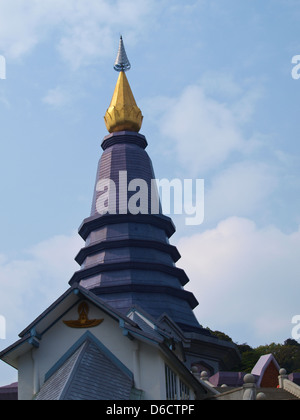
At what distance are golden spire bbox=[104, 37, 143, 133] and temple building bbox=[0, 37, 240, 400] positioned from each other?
2.9 inches

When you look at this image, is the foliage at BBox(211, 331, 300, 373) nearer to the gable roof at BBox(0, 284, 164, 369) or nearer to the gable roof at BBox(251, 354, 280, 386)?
the gable roof at BBox(251, 354, 280, 386)

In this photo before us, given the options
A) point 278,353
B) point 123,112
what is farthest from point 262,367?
point 278,353

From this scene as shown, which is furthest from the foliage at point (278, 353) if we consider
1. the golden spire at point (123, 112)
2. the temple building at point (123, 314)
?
the golden spire at point (123, 112)

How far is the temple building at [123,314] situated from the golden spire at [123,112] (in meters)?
0.07

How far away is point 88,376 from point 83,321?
251 centimetres

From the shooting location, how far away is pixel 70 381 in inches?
733

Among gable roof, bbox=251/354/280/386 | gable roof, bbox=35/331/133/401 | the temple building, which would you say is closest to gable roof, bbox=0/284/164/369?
the temple building

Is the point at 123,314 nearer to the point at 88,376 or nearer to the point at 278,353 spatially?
the point at 88,376

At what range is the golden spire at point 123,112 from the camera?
51.1 m

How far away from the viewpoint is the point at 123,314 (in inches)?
868

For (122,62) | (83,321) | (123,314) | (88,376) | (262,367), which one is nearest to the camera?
(88,376)
